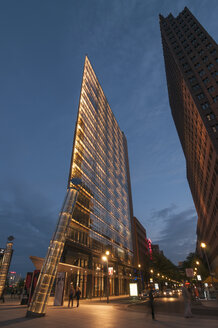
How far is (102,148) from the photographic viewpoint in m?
63.4

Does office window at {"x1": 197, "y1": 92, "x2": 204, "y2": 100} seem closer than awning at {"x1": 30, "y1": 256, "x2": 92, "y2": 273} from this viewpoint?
No

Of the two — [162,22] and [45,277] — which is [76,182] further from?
[162,22]

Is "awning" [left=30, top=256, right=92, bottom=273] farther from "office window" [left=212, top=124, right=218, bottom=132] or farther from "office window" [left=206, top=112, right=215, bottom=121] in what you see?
"office window" [left=206, top=112, right=215, bottom=121]

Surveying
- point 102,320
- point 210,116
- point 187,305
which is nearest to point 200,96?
point 210,116

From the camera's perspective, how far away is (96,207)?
49.8m

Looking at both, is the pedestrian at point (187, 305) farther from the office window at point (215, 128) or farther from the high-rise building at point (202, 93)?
the office window at point (215, 128)

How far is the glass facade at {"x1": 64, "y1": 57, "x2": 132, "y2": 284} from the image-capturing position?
135ft

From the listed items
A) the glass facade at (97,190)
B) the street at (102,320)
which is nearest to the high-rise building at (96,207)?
the glass facade at (97,190)

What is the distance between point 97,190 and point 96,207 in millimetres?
4736

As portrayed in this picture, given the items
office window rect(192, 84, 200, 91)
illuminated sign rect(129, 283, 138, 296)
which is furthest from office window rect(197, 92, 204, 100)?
illuminated sign rect(129, 283, 138, 296)

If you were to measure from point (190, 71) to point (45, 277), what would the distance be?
68.1 meters

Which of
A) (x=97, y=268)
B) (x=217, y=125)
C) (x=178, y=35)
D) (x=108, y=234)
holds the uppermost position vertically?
(x=178, y=35)

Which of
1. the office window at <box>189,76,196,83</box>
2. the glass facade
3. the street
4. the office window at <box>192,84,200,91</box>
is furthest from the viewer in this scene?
the office window at <box>189,76,196,83</box>

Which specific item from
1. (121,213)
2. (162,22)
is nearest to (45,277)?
(121,213)
